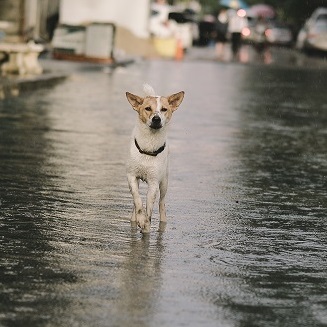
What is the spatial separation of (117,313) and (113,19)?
4429cm

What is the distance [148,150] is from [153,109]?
32 centimetres

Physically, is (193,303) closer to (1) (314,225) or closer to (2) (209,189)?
(1) (314,225)

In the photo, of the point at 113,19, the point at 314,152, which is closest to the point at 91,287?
the point at 314,152

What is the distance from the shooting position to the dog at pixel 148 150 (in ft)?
32.6

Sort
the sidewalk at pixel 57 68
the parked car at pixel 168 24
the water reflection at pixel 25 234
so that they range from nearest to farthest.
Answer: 1. the water reflection at pixel 25 234
2. the sidewalk at pixel 57 68
3. the parked car at pixel 168 24

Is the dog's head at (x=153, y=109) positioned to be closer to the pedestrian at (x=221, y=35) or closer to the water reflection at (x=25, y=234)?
the water reflection at (x=25, y=234)

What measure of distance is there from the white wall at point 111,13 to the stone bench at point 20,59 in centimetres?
1708

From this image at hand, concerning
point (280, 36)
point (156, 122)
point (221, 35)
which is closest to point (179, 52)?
point (221, 35)

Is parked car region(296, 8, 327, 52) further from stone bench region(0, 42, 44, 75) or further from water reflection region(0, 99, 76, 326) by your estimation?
water reflection region(0, 99, 76, 326)

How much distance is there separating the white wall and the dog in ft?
126

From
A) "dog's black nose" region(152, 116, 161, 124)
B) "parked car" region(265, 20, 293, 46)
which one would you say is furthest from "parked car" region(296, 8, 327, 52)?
"dog's black nose" region(152, 116, 161, 124)

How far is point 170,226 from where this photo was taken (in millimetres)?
10500

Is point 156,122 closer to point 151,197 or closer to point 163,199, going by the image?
point 151,197

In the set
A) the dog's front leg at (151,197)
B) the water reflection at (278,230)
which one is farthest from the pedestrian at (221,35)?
the dog's front leg at (151,197)
